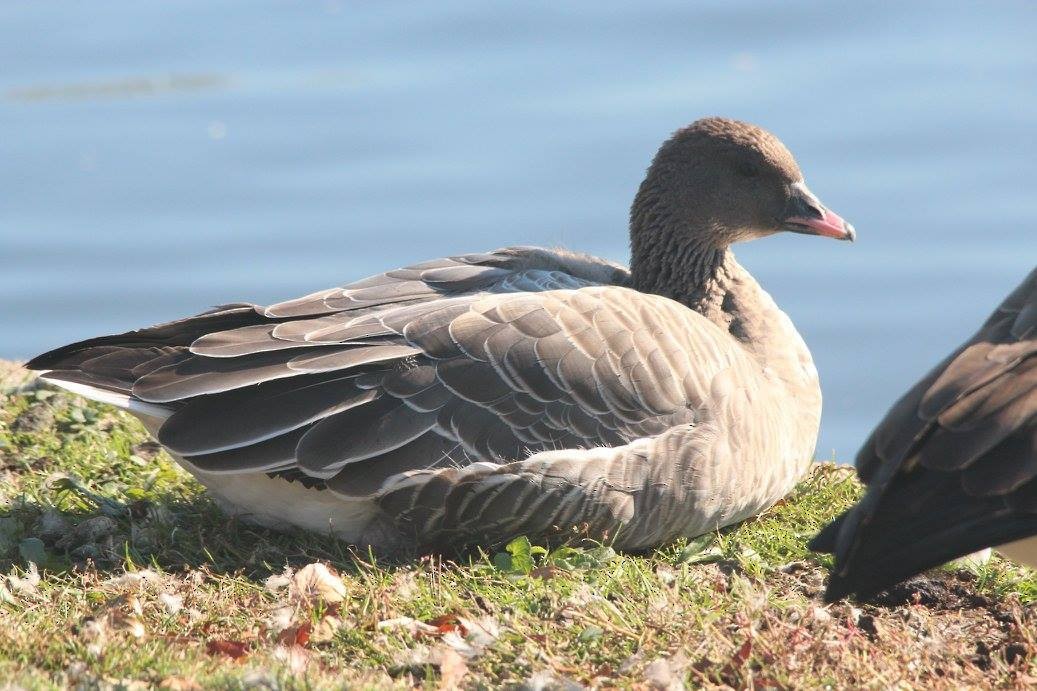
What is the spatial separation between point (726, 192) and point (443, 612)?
8.92 ft

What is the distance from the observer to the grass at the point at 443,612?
4.54m

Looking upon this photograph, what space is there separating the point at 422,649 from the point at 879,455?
4.97 feet

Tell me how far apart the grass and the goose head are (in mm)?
1336

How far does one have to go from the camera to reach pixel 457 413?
5.72 metres

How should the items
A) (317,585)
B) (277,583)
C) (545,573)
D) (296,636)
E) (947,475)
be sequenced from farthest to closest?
(545,573), (277,583), (317,585), (296,636), (947,475)

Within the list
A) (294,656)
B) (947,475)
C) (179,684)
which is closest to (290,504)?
(294,656)

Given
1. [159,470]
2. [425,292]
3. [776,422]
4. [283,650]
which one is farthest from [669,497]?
[159,470]

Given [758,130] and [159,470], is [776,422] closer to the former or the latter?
[758,130]

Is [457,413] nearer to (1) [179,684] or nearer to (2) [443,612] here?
(2) [443,612]

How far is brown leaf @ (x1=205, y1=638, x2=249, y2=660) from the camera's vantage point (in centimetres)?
466

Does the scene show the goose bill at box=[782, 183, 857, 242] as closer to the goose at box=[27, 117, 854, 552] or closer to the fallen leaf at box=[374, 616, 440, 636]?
the goose at box=[27, 117, 854, 552]

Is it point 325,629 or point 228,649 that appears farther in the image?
point 325,629

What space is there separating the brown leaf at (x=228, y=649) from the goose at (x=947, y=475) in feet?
5.81

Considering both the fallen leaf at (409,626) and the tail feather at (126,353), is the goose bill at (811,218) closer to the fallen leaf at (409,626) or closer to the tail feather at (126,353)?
the tail feather at (126,353)
